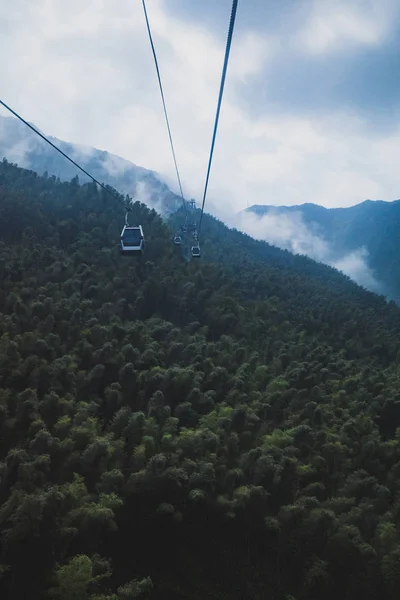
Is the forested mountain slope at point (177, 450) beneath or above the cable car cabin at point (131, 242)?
beneath

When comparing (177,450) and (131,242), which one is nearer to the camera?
(131,242)

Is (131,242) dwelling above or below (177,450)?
above

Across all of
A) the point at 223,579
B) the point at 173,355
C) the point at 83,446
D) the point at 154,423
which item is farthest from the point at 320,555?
the point at 173,355

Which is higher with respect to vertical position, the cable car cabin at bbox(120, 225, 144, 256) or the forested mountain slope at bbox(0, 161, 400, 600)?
the cable car cabin at bbox(120, 225, 144, 256)

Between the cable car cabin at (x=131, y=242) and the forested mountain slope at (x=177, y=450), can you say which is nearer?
the cable car cabin at (x=131, y=242)
